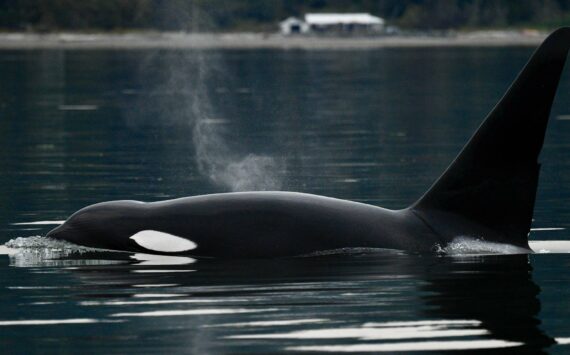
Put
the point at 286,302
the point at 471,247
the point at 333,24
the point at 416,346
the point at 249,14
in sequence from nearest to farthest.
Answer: the point at 416,346 < the point at 286,302 < the point at 471,247 < the point at 249,14 < the point at 333,24

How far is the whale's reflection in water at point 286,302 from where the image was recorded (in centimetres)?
973

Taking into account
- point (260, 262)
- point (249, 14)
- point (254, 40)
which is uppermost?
point (249, 14)

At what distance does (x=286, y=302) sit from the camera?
36.0 ft

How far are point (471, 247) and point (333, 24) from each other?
171 m

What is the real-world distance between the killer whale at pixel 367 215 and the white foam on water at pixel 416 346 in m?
2.80

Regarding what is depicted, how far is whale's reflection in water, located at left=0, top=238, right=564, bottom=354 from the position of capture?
31.9ft

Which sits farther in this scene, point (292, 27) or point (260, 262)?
point (292, 27)

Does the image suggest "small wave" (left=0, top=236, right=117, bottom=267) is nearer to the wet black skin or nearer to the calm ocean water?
the calm ocean water

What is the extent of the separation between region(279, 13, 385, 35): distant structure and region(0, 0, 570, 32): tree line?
2.66m

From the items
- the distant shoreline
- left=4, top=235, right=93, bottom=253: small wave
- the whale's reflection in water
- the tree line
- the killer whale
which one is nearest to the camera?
the whale's reflection in water

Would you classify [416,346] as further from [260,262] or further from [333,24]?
[333,24]

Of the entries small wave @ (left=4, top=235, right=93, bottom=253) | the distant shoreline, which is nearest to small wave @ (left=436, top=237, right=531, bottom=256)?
small wave @ (left=4, top=235, right=93, bottom=253)


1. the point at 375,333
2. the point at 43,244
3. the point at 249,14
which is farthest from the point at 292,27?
the point at 375,333

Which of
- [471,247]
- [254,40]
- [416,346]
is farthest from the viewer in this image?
[254,40]
